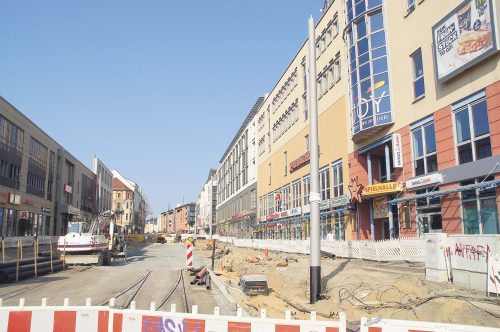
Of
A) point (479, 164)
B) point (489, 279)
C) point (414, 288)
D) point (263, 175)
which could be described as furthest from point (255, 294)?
point (263, 175)

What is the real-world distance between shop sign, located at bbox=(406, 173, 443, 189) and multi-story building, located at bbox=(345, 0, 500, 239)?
0.05m

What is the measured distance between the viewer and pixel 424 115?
2308 centimetres

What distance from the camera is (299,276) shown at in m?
18.3

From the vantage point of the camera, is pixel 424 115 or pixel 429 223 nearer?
pixel 429 223

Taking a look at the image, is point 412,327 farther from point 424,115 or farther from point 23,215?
point 23,215

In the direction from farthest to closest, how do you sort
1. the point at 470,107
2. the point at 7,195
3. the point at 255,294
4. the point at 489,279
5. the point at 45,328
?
the point at 7,195
the point at 470,107
the point at 255,294
the point at 489,279
the point at 45,328

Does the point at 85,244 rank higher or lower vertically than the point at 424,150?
lower

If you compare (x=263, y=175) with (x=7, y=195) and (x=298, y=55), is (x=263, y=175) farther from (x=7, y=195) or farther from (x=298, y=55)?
(x=7, y=195)

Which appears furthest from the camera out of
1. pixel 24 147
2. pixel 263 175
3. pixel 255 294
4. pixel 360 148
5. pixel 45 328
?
pixel 263 175

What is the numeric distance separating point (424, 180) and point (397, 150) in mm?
3151

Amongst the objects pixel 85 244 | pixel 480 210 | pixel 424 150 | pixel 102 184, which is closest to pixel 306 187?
pixel 424 150

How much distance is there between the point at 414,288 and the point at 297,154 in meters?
33.6

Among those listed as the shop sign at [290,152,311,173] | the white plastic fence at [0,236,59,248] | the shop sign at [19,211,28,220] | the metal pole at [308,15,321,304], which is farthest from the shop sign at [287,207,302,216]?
the metal pole at [308,15,321,304]

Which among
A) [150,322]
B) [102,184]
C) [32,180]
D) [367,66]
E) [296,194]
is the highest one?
[367,66]
